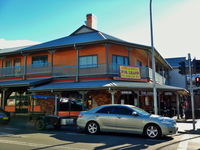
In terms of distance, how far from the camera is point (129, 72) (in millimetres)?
16516

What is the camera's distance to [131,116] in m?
9.44

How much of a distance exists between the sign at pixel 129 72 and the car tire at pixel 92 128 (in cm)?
662

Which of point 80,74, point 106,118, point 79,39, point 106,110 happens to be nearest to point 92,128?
point 106,118

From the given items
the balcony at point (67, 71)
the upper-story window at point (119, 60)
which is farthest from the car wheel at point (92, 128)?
the upper-story window at point (119, 60)

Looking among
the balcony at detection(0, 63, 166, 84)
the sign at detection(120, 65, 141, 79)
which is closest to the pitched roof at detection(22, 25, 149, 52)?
the balcony at detection(0, 63, 166, 84)

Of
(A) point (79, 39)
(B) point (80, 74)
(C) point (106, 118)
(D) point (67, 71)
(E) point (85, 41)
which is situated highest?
(A) point (79, 39)

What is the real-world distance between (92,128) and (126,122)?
178cm

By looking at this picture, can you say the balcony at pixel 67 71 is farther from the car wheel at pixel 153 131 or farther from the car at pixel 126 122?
the car wheel at pixel 153 131

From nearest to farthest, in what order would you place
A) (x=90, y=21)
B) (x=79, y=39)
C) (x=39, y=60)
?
(x=79, y=39)
(x=39, y=60)
(x=90, y=21)

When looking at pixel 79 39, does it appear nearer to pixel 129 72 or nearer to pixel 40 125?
pixel 129 72

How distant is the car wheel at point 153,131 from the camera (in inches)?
351

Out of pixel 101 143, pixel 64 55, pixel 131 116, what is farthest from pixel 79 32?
pixel 101 143

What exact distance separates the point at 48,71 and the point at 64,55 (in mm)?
2055

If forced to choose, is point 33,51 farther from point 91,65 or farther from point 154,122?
point 154,122
